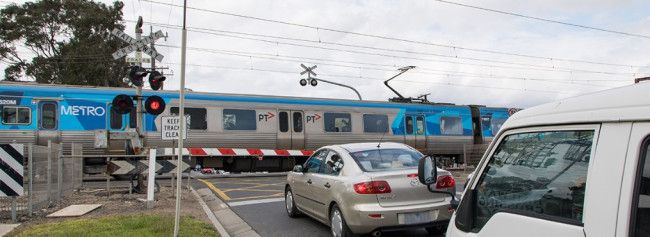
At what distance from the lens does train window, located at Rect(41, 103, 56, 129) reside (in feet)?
61.2

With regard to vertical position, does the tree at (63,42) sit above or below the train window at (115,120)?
above

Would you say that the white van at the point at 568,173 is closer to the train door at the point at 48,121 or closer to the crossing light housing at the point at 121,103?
the crossing light housing at the point at 121,103

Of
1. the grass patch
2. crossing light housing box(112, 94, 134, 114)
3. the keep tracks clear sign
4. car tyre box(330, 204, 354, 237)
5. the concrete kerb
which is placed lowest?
the concrete kerb

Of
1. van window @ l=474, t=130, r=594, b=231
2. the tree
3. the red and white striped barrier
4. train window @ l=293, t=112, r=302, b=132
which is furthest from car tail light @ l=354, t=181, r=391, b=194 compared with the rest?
the tree

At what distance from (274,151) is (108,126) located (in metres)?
5.80

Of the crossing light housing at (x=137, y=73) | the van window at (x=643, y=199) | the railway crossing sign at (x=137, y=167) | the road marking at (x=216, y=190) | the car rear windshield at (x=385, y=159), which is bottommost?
the road marking at (x=216, y=190)

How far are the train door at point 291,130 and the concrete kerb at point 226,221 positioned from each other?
7.98m

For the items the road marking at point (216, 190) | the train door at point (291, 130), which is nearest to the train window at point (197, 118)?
the road marking at point (216, 190)

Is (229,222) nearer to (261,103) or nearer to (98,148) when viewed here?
(98,148)

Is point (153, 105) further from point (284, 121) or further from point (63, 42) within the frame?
point (63, 42)

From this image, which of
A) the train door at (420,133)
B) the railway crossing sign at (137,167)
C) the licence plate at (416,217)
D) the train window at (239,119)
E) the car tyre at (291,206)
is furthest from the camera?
the train door at (420,133)

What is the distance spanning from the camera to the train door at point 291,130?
2234 cm

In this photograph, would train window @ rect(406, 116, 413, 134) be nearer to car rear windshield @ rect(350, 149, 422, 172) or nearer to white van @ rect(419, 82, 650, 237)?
car rear windshield @ rect(350, 149, 422, 172)

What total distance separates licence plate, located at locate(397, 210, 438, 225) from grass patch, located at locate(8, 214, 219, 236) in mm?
2795
